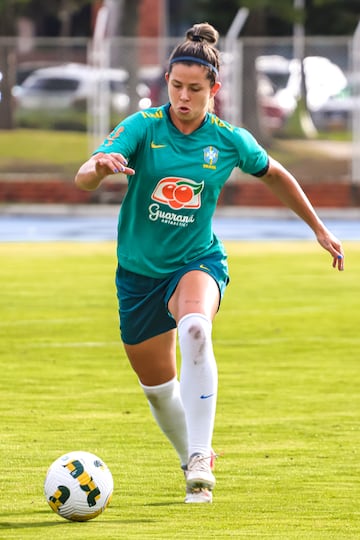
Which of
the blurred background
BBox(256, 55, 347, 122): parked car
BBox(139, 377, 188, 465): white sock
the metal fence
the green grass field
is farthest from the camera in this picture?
BBox(256, 55, 347, 122): parked car

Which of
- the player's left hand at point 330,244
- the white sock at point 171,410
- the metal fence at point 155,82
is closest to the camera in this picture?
the white sock at point 171,410

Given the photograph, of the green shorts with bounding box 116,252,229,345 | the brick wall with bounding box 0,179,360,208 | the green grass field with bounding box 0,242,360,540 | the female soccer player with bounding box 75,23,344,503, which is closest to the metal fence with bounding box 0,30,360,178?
the brick wall with bounding box 0,179,360,208

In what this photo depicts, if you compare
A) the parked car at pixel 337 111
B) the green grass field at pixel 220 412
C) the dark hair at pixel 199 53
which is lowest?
the parked car at pixel 337 111

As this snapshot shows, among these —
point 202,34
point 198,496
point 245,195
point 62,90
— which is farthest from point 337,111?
point 198,496

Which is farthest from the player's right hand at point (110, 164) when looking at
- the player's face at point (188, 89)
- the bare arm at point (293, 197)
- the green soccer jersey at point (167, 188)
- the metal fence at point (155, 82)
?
the metal fence at point (155, 82)

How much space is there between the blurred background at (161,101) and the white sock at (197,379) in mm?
21556

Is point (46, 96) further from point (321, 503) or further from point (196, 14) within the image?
point (321, 503)

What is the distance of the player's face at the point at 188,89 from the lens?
6551mm

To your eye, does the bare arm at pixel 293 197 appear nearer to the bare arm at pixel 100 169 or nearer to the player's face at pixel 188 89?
the player's face at pixel 188 89

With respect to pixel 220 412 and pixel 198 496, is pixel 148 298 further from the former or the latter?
pixel 220 412

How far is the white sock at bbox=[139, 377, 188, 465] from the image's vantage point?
695 centimetres

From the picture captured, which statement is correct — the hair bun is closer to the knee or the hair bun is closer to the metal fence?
the knee

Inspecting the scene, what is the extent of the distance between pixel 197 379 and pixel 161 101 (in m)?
23.8

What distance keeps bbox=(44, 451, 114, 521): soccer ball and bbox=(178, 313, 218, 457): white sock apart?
44cm
